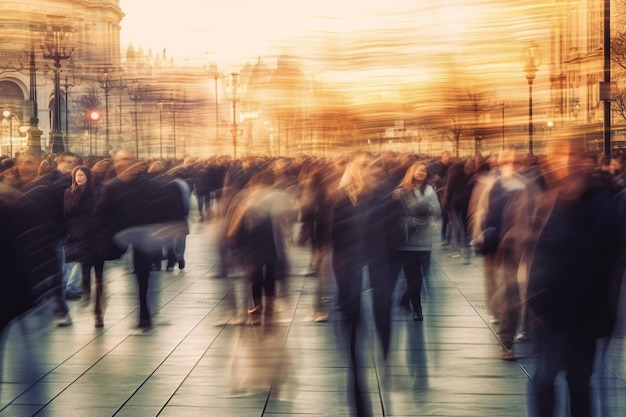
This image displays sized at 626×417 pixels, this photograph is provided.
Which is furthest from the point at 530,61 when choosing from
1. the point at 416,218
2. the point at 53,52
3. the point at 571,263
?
the point at 53,52

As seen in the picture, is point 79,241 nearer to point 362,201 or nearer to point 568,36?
point 362,201

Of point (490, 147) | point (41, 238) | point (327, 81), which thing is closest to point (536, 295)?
point (490, 147)

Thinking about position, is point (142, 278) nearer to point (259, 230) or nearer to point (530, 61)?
point (259, 230)

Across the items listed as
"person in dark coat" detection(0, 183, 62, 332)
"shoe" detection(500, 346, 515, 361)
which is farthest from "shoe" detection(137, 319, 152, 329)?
"shoe" detection(500, 346, 515, 361)

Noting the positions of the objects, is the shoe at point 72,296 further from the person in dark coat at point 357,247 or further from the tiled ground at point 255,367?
the person in dark coat at point 357,247

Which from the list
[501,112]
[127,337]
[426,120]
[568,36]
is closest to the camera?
[568,36]

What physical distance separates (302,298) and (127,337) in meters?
3.05

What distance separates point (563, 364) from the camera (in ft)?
14.3

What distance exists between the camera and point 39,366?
709 centimetres

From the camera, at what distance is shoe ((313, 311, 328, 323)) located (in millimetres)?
9203

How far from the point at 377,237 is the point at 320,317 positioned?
4025mm

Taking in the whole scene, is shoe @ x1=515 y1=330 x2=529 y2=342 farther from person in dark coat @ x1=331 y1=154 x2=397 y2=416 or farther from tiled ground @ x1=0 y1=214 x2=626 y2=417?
person in dark coat @ x1=331 y1=154 x2=397 y2=416

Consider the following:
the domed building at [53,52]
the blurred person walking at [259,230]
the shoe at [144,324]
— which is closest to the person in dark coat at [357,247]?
the domed building at [53,52]

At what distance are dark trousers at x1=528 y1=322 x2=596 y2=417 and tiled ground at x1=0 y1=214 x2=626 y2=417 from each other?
1164 millimetres
